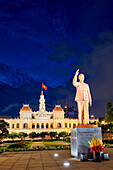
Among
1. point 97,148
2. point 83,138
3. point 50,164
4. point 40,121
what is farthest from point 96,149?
point 40,121

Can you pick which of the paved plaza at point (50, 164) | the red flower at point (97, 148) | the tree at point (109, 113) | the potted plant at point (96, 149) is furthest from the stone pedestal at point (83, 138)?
the tree at point (109, 113)

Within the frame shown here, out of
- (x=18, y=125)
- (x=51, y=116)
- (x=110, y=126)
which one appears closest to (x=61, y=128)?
(x=51, y=116)

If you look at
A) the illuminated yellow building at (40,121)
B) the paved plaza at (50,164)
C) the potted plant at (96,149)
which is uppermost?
the potted plant at (96,149)

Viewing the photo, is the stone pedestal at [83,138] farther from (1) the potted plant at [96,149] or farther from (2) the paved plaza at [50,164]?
(1) the potted plant at [96,149]

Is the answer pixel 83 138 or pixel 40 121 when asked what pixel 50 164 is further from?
pixel 40 121

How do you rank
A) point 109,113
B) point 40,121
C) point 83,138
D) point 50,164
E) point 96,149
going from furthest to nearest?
point 40,121, point 109,113, point 83,138, point 96,149, point 50,164

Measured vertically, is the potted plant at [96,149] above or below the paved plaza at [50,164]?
above

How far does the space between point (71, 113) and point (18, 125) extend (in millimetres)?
47699

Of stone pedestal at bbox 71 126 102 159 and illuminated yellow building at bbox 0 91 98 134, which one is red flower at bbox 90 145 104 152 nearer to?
stone pedestal at bbox 71 126 102 159

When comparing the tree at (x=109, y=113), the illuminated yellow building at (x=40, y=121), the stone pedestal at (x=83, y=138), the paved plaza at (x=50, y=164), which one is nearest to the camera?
the paved plaza at (x=50, y=164)

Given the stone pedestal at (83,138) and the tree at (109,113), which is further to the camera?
the tree at (109,113)

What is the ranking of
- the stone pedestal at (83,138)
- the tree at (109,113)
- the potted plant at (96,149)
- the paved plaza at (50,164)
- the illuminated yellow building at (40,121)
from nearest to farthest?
1. the paved plaza at (50,164)
2. the potted plant at (96,149)
3. the stone pedestal at (83,138)
4. the tree at (109,113)
5. the illuminated yellow building at (40,121)

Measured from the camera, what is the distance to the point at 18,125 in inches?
3681

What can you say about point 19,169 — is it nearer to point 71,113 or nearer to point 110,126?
point 110,126
